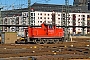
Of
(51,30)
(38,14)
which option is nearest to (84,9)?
(38,14)

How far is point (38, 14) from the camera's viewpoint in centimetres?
14725

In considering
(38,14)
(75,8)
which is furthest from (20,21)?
(75,8)

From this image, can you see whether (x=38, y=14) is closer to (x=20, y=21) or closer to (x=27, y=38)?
(x=20, y=21)

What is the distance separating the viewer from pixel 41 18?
149 meters

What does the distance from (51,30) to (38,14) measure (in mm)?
103703

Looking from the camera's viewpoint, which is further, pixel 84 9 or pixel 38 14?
pixel 84 9

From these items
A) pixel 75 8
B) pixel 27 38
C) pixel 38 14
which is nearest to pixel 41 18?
pixel 38 14

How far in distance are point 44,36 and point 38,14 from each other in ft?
343

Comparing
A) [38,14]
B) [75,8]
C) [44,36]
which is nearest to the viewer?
[44,36]

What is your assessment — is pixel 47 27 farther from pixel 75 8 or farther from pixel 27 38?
pixel 75 8

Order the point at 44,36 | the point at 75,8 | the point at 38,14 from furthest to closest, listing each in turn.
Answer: the point at 75,8
the point at 38,14
the point at 44,36

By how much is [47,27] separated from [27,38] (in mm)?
3740

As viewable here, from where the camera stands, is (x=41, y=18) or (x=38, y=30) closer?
(x=38, y=30)

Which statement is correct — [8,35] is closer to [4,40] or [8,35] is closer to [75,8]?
[4,40]
